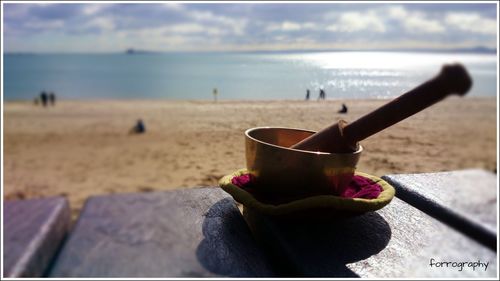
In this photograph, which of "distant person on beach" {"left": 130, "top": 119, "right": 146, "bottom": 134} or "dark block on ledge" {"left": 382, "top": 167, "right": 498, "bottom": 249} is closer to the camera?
"dark block on ledge" {"left": 382, "top": 167, "right": 498, "bottom": 249}

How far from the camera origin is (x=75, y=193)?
7.11 metres

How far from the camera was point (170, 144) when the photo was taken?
36.9ft

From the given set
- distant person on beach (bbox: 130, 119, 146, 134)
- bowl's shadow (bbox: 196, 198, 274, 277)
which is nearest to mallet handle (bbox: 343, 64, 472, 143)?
bowl's shadow (bbox: 196, 198, 274, 277)

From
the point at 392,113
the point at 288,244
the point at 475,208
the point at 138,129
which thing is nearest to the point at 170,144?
the point at 138,129

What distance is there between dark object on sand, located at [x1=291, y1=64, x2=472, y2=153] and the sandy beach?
322cm

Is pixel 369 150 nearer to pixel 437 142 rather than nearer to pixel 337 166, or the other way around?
pixel 437 142

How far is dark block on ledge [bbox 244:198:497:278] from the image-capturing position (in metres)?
1.07

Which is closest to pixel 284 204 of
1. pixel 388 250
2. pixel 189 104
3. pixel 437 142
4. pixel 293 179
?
pixel 293 179

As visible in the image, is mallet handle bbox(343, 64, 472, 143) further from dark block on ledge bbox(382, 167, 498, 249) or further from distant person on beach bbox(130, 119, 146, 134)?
distant person on beach bbox(130, 119, 146, 134)

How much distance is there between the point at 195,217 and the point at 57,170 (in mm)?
8607

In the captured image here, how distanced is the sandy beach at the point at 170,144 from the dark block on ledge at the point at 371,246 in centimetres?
317

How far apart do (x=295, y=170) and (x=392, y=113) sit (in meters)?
0.31

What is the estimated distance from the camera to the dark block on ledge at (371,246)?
1066mm

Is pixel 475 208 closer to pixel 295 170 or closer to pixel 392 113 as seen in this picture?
pixel 392 113
